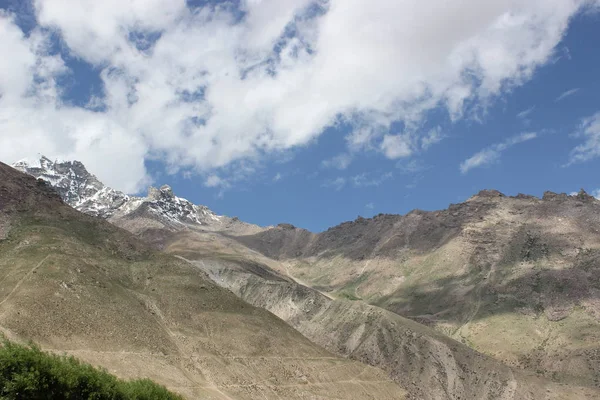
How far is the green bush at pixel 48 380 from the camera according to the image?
3591 cm

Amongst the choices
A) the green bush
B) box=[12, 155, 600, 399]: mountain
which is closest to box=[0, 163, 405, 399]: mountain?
box=[12, 155, 600, 399]: mountain

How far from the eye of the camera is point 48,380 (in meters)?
38.1

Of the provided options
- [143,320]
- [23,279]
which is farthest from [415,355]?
[23,279]

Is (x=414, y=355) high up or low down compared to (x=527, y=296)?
down

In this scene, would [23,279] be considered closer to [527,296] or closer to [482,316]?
[482,316]

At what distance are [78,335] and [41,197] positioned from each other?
6137cm

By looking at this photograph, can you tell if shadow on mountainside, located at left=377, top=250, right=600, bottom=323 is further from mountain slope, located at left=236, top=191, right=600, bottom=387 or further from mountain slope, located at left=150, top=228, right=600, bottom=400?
mountain slope, located at left=150, top=228, right=600, bottom=400

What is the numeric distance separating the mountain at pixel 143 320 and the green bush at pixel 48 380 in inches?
963

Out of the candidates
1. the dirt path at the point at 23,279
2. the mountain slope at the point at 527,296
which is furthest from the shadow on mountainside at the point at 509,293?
the dirt path at the point at 23,279

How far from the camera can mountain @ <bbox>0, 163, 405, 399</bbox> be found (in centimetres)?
7119

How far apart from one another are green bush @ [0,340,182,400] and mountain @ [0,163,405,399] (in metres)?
24.5

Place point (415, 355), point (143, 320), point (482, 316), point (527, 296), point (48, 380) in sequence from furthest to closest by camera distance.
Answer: point (527, 296), point (482, 316), point (415, 355), point (143, 320), point (48, 380)

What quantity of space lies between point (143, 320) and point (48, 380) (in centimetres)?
4629

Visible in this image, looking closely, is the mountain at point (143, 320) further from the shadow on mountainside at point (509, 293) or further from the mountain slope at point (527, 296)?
the shadow on mountainside at point (509, 293)
